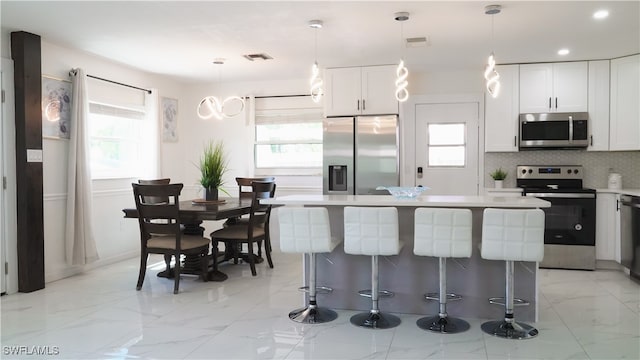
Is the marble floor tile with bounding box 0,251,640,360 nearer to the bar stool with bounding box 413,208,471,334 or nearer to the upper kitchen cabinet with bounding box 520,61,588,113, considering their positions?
Result: the bar stool with bounding box 413,208,471,334

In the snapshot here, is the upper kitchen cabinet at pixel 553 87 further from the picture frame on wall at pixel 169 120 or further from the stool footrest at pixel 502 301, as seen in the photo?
the picture frame on wall at pixel 169 120

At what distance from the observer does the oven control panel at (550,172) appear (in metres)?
5.79

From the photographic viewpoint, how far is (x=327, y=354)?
3.00 meters

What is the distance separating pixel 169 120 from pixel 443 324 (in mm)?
4946

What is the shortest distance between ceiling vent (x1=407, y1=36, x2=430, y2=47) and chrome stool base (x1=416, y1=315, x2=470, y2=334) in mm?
2558

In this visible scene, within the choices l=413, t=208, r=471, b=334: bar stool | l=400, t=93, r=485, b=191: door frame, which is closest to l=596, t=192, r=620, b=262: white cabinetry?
l=400, t=93, r=485, b=191: door frame

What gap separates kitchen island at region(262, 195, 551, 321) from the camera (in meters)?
3.60

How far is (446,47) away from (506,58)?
980 millimetres

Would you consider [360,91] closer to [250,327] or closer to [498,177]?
[498,177]

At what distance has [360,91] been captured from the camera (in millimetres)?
5895

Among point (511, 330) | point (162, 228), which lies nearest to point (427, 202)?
point (511, 330)

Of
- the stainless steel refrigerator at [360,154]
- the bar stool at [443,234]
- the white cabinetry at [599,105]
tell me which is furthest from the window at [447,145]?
the bar stool at [443,234]

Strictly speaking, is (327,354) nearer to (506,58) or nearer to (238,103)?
(506,58)

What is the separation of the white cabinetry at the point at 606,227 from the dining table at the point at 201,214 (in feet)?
12.7
